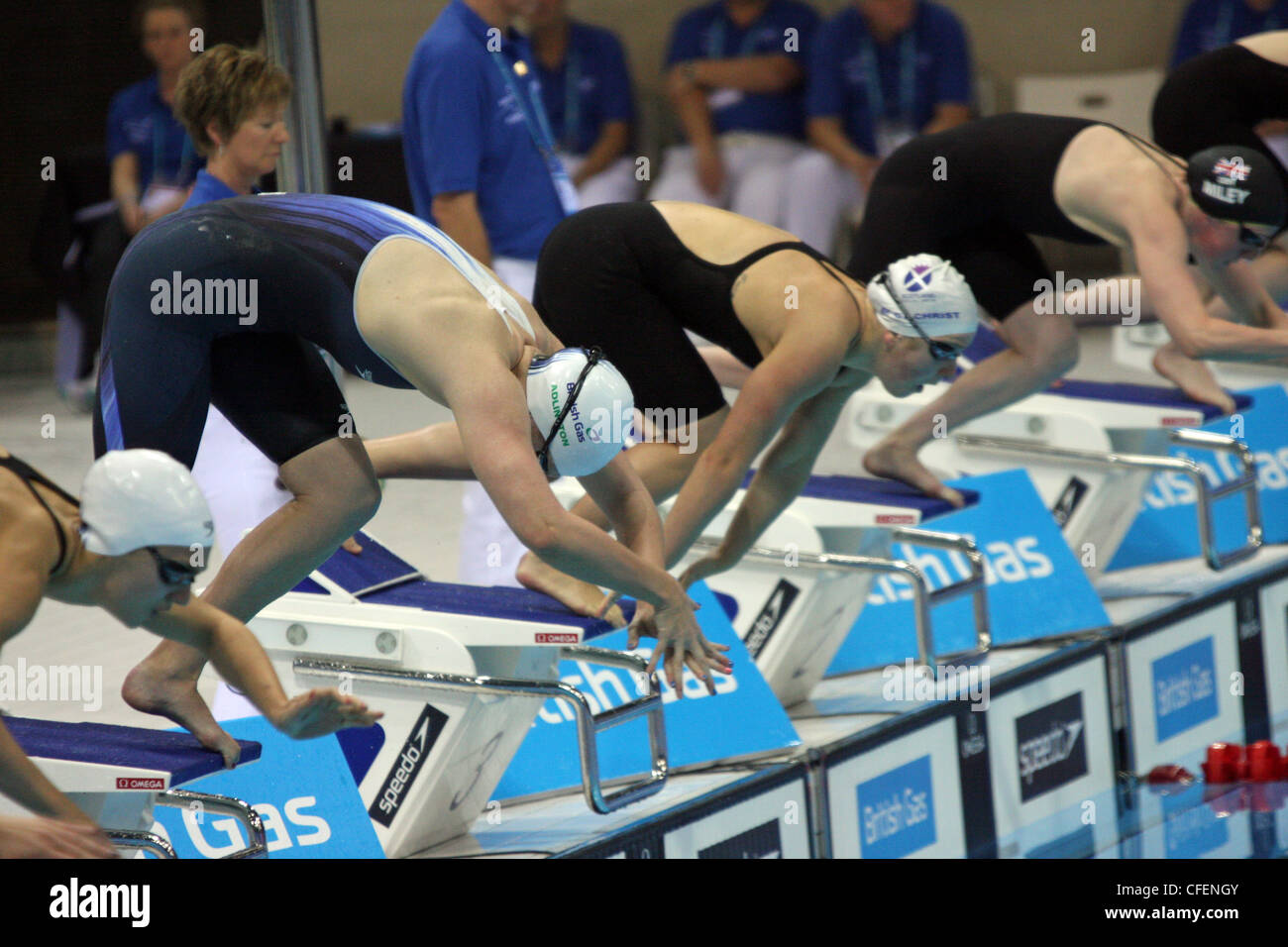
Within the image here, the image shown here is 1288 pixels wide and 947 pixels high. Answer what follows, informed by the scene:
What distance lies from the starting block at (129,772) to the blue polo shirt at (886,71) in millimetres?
5145

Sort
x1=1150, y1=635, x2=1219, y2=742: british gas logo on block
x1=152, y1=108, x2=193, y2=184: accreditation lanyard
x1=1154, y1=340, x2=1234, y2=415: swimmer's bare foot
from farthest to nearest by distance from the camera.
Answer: x1=152, y1=108, x2=193, y2=184: accreditation lanyard
x1=1154, y1=340, x2=1234, y2=415: swimmer's bare foot
x1=1150, y1=635, x2=1219, y2=742: british gas logo on block

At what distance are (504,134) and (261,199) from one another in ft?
4.88

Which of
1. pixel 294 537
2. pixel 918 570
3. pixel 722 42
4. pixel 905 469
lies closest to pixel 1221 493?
pixel 905 469

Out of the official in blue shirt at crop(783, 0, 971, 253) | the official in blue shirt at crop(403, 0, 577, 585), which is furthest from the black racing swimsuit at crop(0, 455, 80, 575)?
the official in blue shirt at crop(783, 0, 971, 253)

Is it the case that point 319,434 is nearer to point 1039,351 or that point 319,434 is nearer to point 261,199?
point 261,199

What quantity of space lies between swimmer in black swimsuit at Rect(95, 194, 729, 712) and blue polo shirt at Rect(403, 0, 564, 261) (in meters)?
1.33

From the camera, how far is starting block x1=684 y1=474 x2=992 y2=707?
4.07 m

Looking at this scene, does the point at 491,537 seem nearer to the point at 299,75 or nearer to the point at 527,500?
the point at 299,75

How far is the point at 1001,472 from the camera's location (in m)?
4.68

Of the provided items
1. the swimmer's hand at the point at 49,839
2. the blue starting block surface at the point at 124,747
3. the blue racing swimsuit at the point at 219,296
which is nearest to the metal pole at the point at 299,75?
the blue racing swimsuit at the point at 219,296

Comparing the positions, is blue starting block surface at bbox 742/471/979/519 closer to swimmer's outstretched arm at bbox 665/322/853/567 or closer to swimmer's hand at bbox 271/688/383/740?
swimmer's outstretched arm at bbox 665/322/853/567

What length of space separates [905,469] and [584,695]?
62.1 inches

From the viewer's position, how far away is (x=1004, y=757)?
4.16m
